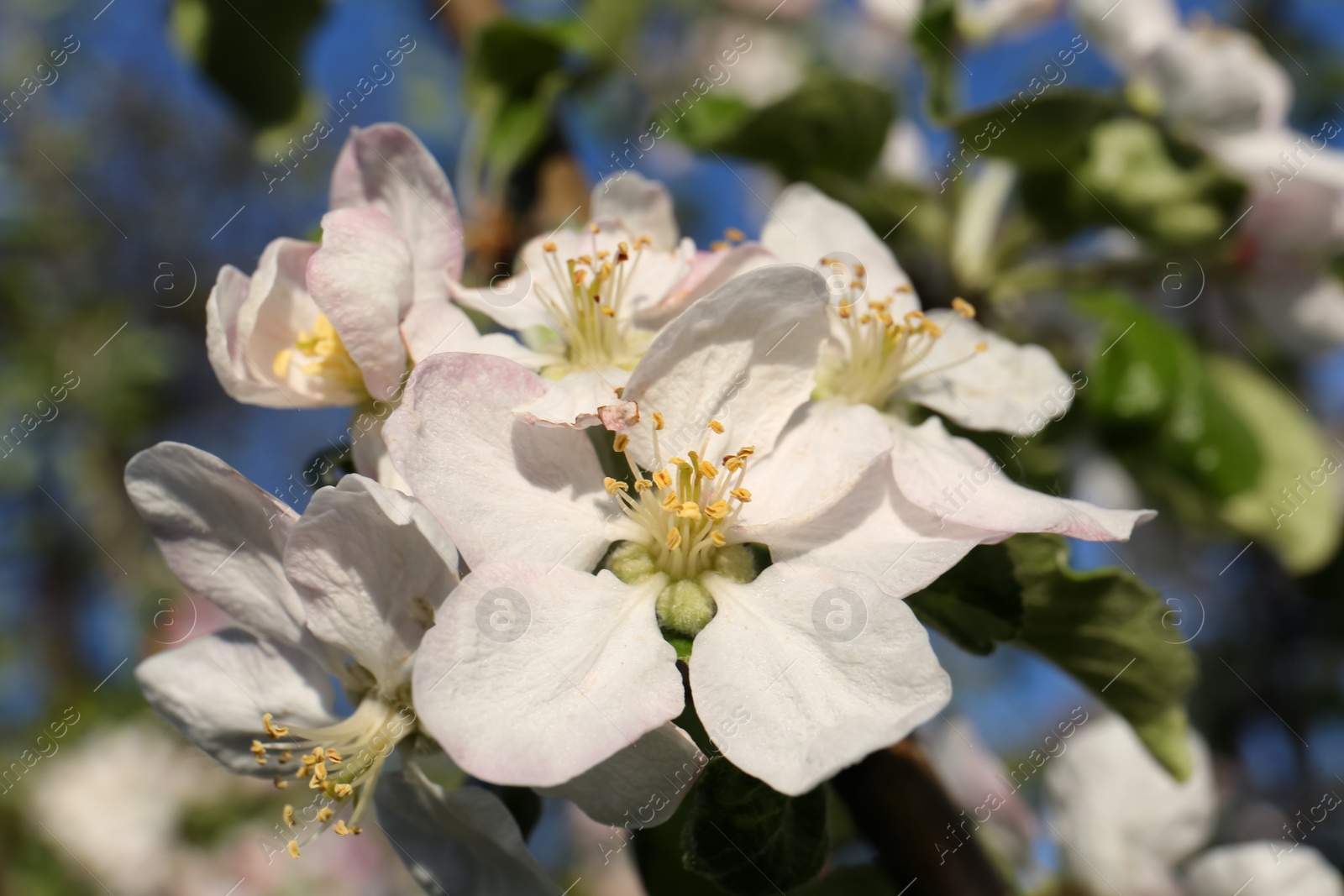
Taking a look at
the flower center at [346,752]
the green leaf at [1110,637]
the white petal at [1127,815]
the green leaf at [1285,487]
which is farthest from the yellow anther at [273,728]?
the green leaf at [1285,487]

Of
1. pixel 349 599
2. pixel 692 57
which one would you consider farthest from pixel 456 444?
pixel 692 57

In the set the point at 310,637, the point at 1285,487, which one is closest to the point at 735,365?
the point at 310,637

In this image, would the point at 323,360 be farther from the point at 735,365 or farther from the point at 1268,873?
the point at 1268,873

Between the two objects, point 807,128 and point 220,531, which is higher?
point 220,531

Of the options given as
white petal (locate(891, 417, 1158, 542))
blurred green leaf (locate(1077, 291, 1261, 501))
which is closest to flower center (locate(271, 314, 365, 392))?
white petal (locate(891, 417, 1158, 542))

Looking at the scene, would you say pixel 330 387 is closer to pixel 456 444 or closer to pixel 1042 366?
pixel 456 444

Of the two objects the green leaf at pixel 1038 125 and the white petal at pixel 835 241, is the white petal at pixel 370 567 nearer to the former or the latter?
the white petal at pixel 835 241
